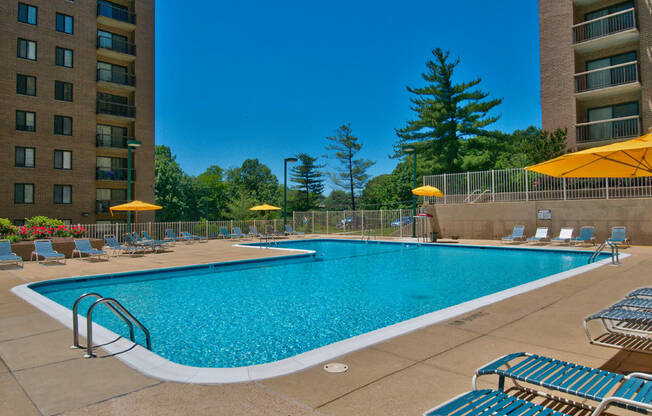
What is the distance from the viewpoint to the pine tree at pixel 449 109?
32.3m

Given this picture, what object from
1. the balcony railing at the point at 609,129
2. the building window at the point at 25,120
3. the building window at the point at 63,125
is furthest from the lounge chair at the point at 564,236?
the building window at the point at 25,120

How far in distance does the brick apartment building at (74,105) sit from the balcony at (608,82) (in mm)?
26973

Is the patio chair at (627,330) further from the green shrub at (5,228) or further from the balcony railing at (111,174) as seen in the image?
the balcony railing at (111,174)

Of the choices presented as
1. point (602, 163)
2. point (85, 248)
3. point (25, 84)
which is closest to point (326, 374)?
point (602, 163)

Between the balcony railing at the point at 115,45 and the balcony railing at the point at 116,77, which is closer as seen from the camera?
the balcony railing at the point at 115,45

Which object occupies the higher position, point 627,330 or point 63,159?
point 63,159

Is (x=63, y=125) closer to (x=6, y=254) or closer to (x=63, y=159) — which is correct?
(x=63, y=159)

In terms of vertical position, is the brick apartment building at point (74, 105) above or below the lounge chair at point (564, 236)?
above

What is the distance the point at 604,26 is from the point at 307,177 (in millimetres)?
38755

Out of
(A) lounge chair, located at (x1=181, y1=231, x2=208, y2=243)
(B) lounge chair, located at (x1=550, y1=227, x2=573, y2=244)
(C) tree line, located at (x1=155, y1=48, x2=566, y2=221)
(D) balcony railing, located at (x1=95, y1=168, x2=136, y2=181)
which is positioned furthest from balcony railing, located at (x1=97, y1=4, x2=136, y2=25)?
(B) lounge chair, located at (x1=550, y1=227, x2=573, y2=244)

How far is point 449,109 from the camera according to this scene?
33.1m

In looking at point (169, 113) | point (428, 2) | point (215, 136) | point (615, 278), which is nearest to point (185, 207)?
point (169, 113)

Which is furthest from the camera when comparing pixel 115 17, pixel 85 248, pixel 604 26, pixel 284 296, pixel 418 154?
pixel 418 154

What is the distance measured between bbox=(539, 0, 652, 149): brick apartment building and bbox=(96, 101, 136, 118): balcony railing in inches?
1100
